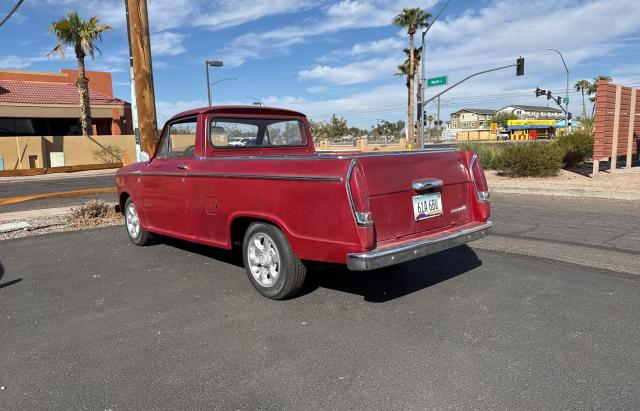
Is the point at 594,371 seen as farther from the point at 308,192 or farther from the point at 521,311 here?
the point at 308,192

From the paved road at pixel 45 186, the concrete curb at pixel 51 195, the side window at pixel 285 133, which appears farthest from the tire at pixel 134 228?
the paved road at pixel 45 186

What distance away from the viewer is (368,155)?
3.86 meters

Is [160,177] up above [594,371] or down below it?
above

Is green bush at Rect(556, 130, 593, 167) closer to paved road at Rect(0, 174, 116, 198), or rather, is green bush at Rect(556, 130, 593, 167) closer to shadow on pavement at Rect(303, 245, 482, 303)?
shadow on pavement at Rect(303, 245, 482, 303)

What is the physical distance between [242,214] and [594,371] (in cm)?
300

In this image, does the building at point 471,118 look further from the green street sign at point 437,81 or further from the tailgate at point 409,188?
the tailgate at point 409,188

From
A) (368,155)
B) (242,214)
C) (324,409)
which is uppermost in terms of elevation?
(368,155)

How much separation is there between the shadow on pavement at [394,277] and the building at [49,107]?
30033 mm

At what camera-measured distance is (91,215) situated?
877 cm

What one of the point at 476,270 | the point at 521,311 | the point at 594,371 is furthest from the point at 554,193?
the point at 594,371

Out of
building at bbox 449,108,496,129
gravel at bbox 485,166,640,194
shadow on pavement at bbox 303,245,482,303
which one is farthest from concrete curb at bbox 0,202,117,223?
building at bbox 449,108,496,129

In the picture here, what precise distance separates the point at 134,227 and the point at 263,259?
312cm

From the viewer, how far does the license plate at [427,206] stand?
4098 millimetres

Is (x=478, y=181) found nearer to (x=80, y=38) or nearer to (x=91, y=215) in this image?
(x=91, y=215)
